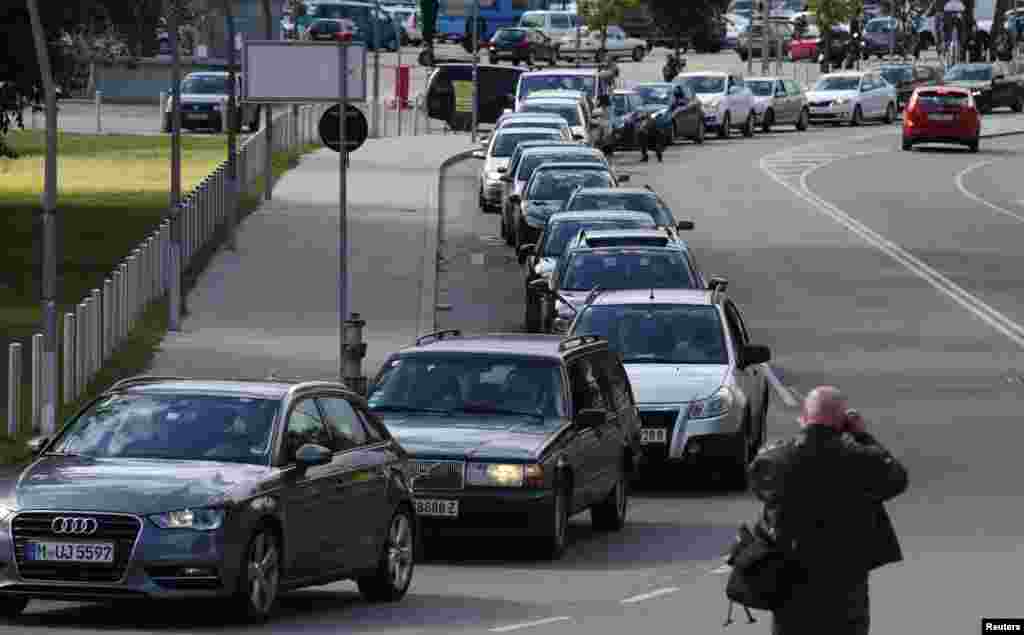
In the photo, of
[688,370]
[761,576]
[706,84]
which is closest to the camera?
[761,576]

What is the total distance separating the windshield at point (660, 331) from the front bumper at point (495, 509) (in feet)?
17.8

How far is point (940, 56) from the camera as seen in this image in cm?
11100

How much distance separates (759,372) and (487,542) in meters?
5.39

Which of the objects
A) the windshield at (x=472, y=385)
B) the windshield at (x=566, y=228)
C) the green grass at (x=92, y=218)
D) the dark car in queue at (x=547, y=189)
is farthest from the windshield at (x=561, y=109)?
the windshield at (x=472, y=385)

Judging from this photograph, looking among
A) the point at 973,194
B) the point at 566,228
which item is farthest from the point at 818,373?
the point at 973,194

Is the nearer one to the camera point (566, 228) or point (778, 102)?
point (566, 228)

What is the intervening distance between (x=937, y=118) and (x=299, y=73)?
131ft

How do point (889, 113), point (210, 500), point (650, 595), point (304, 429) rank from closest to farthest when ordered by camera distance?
point (210, 500) < point (304, 429) < point (650, 595) < point (889, 113)

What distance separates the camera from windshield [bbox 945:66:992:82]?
82500mm

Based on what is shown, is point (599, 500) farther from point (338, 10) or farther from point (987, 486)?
point (338, 10)

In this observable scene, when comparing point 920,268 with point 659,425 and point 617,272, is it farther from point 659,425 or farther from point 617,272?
point 659,425

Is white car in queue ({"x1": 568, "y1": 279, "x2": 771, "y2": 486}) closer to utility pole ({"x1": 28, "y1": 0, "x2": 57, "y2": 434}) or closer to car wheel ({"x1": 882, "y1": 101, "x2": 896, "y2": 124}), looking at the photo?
utility pole ({"x1": 28, "y1": 0, "x2": 57, "y2": 434})

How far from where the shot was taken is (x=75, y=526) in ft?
45.1

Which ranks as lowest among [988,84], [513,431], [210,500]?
[988,84]
